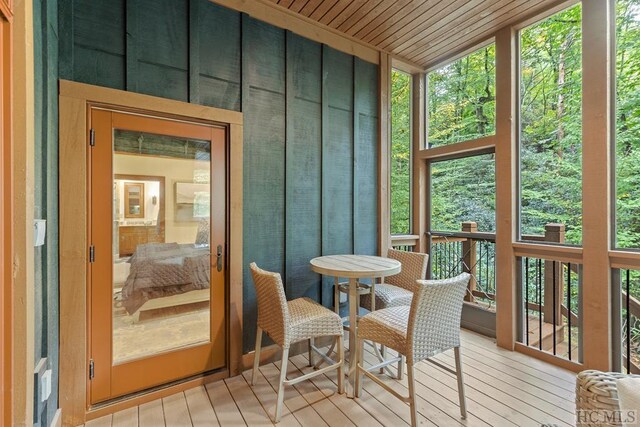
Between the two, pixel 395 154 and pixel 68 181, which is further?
pixel 395 154

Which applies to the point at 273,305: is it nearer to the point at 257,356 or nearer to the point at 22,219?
the point at 257,356

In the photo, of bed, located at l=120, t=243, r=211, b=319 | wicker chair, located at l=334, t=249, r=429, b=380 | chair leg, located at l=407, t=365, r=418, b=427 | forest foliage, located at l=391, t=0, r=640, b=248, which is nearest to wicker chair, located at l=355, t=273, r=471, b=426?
chair leg, located at l=407, t=365, r=418, b=427

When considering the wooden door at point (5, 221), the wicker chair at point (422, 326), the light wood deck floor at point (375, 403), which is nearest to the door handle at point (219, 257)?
the light wood deck floor at point (375, 403)

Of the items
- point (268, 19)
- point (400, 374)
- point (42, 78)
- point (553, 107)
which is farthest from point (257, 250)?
point (553, 107)

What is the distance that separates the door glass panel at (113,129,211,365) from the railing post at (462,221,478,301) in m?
2.86

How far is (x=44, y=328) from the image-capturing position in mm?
1557

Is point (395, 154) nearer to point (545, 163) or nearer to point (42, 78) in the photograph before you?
point (545, 163)

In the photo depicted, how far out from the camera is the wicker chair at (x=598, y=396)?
911 mm

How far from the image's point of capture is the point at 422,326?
1.77 m

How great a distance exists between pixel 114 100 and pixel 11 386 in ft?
5.47

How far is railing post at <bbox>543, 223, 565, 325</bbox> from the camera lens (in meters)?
2.70

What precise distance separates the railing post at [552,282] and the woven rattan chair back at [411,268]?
3.84ft

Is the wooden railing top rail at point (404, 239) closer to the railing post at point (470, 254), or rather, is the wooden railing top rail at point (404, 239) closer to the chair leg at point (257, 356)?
the railing post at point (470, 254)

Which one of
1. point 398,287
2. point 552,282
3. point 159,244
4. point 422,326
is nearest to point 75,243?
point 159,244
